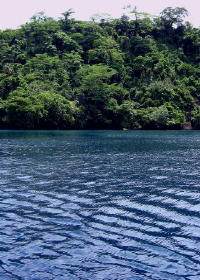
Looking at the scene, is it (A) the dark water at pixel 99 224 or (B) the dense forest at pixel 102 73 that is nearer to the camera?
(A) the dark water at pixel 99 224

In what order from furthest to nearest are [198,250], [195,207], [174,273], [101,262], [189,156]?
[189,156] < [195,207] < [198,250] < [101,262] < [174,273]

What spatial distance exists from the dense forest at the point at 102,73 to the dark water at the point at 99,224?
220 feet

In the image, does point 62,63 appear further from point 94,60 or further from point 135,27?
point 135,27

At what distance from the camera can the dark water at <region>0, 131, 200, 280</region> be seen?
33.4ft

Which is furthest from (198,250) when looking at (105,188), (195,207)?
(105,188)

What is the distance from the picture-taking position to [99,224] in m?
14.2

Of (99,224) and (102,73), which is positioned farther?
(102,73)

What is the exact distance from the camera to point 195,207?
17078 mm

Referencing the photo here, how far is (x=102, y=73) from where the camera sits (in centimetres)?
10250

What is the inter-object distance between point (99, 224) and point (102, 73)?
3584 inches

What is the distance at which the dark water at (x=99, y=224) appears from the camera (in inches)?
401

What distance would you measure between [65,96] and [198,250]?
94314 millimetres

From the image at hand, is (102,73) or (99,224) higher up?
(102,73)

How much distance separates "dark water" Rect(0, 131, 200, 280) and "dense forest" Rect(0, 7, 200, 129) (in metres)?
67.1
